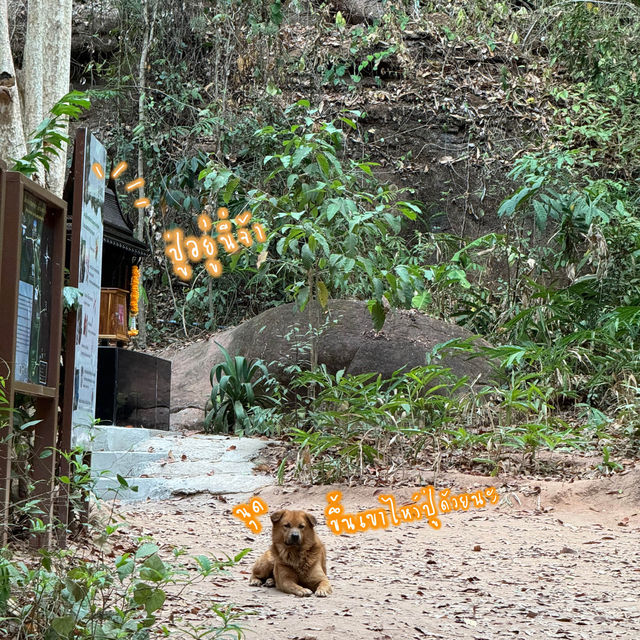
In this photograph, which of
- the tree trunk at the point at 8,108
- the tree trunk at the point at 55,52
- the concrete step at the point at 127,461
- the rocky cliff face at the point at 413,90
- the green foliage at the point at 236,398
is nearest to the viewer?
the tree trunk at the point at 8,108

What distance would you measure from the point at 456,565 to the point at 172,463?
3.33m

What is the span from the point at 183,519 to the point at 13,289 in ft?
9.80

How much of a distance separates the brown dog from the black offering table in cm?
424

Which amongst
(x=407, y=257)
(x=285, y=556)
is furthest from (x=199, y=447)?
(x=407, y=257)

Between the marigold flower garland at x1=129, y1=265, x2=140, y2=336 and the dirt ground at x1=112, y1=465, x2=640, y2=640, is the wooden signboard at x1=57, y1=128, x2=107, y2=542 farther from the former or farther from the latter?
the marigold flower garland at x1=129, y1=265, x2=140, y2=336

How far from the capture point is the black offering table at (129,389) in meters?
8.12

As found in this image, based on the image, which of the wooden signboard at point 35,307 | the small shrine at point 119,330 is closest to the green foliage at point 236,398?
the small shrine at point 119,330

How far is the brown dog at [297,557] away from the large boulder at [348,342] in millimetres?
5110

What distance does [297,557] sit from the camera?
3918 mm

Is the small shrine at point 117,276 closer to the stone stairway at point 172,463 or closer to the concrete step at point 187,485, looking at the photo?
the stone stairway at point 172,463

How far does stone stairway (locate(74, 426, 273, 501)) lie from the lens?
22.5ft

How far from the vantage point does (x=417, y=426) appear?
7.32 meters

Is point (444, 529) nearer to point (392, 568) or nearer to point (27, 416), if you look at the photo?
point (392, 568)
